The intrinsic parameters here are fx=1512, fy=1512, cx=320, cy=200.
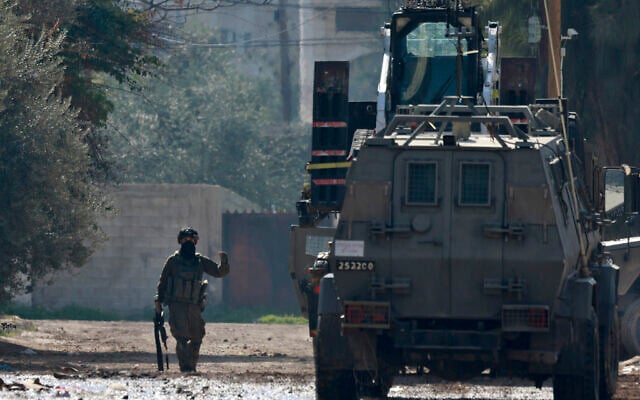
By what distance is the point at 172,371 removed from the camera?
16.9 metres

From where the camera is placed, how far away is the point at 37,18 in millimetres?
22156

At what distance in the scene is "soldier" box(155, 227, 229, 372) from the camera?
16609 millimetres

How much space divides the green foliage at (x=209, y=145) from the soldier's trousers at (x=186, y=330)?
31.3 metres

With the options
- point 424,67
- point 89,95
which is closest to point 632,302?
point 424,67

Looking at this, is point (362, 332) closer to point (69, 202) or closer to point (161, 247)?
point (69, 202)

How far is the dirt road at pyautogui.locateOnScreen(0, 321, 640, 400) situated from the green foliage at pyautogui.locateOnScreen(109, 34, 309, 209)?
883 inches

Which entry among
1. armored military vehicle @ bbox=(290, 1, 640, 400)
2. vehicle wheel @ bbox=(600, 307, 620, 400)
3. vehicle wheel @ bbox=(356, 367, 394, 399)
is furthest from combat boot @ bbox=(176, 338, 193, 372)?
vehicle wheel @ bbox=(600, 307, 620, 400)

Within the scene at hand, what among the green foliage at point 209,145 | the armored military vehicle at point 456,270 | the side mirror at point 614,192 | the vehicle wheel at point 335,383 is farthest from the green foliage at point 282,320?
the armored military vehicle at point 456,270

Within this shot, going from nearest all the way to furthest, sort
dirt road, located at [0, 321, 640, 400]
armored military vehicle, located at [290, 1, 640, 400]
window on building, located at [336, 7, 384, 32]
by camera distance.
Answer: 1. armored military vehicle, located at [290, 1, 640, 400]
2. dirt road, located at [0, 321, 640, 400]
3. window on building, located at [336, 7, 384, 32]

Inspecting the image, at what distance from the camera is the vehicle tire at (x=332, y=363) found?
452 inches

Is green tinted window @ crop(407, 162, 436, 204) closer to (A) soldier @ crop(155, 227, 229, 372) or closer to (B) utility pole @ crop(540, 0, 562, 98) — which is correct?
(A) soldier @ crop(155, 227, 229, 372)

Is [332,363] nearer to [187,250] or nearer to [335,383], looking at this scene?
[335,383]

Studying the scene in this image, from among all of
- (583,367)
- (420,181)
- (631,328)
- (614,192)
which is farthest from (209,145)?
(583,367)

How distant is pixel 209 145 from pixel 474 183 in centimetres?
3901
